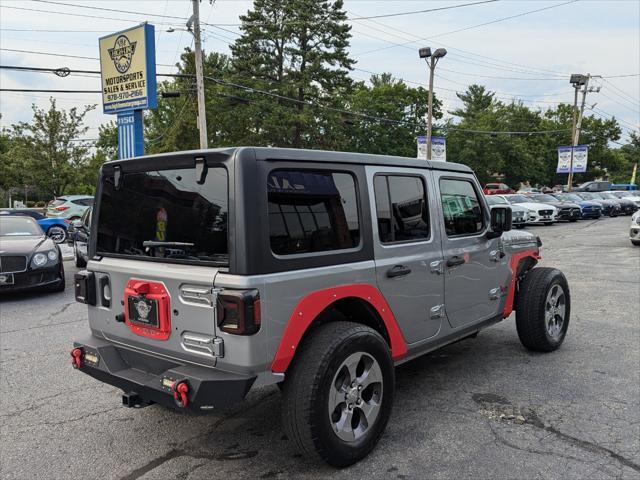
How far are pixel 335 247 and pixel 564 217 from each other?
86.3ft

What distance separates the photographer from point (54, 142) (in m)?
30.5

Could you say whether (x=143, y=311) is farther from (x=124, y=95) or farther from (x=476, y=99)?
(x=476, y=99)

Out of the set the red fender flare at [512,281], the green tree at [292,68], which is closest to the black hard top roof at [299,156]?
the red fender flare at [512,281]

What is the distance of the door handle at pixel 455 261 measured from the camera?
390 cm

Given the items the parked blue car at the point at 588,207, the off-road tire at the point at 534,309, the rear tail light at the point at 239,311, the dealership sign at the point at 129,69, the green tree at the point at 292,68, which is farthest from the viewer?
the green tree at the point at 292,68

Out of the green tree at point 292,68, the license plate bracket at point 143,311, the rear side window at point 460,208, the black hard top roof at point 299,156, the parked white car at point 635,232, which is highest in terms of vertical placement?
the green tree at point 292,68

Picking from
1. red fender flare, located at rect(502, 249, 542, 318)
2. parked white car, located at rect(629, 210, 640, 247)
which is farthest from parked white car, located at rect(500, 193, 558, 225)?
red fender flare, located at rect(502, 249, 542, 318)

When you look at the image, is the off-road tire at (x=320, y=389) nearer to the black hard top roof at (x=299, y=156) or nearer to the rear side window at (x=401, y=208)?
the rear side window at (x=401, y=208)

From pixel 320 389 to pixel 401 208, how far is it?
1.45m

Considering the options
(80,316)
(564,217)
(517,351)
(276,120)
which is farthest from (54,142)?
(517,351)

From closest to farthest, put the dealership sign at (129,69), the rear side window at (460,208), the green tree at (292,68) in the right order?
1. the rear side window at (460,208)
2. the dealership sign at (129,69)
3. the green tree at (292,68)

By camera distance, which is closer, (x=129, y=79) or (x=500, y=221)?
(x=500, y=221)

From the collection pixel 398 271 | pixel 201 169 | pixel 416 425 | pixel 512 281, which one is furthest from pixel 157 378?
pixel 512 281

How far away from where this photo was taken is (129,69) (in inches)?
689
